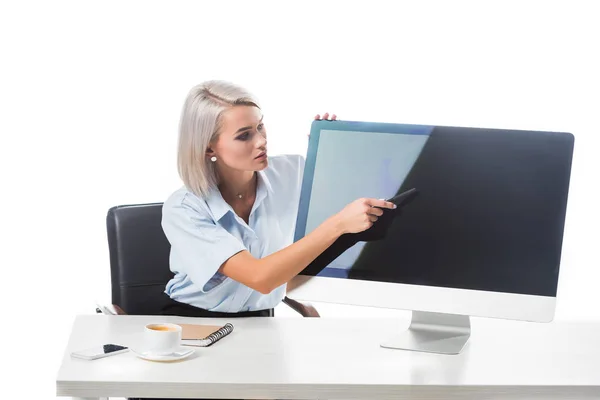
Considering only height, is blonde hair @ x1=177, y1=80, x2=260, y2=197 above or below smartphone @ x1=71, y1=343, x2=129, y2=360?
above

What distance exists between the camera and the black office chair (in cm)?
269

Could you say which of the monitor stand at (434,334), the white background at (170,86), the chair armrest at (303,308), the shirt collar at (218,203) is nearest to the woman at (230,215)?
the shirt collar at (218,203)

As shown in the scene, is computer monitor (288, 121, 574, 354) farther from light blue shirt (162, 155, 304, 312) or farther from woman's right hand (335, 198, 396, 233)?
light blue shirt (162, 155, 304, 312)

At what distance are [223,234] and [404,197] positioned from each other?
0.54 meters

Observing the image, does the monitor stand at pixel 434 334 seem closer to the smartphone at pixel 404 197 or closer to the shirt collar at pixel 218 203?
the smartphone at pixel 404 197

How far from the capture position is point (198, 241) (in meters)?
2.33

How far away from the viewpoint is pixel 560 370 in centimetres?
195

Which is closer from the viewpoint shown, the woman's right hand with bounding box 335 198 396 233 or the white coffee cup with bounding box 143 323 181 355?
the white coffee cup with bounding box 143 323 181 355

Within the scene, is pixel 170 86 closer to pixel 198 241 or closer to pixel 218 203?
pixel 218 203

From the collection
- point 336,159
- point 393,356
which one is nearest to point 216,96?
point 336,159

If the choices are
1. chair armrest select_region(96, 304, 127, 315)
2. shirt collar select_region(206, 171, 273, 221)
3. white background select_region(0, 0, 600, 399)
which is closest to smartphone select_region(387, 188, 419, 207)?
shirt collar select_region(206, 171, 273, 221)

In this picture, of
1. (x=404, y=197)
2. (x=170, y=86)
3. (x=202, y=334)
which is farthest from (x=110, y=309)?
(x=170, y=86)

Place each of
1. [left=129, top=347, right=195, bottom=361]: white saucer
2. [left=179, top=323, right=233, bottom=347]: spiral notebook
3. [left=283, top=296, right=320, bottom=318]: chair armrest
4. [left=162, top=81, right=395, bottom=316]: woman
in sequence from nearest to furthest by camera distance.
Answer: [left=129, top=347, right=195, bottom=361]: white saucer < [left=179, top=323, right=233, bottom=347]: spiral notebook < [left=162, top=81, right=395, bottom=316]: woman < [left=283, top=296, right=320, bottom=318]: chair armrest

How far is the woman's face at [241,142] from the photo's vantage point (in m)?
2.40
